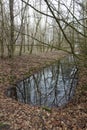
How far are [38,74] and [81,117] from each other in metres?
9.38

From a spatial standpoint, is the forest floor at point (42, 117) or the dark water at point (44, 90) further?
the dark water at point (44, 90)

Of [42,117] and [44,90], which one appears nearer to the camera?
[42,117]

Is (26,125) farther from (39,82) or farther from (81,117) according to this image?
(39,82)

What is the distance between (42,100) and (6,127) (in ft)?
12.4

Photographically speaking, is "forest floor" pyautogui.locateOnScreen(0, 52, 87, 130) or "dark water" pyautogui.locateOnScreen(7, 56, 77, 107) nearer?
"forest floor" pyautogui.locateOnScreen(0, 52, 87, 130)

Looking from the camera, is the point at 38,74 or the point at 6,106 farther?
the point at 38,74

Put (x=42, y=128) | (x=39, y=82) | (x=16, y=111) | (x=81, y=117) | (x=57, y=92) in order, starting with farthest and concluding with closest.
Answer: (x=39, y=82) → (x=57, y=92) → (x=16, y=111) → (x=81, y=117) → (x=42, y=128)

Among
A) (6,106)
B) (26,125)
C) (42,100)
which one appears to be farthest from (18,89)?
(26,125)

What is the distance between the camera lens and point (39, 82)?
14.5 m

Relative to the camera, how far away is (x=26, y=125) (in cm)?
717

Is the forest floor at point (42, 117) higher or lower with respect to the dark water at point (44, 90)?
higher

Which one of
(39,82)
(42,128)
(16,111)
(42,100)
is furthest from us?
(39,82)

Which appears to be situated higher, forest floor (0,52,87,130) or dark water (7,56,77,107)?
forest floor (0,52,87,130)

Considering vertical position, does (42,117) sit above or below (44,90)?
above
